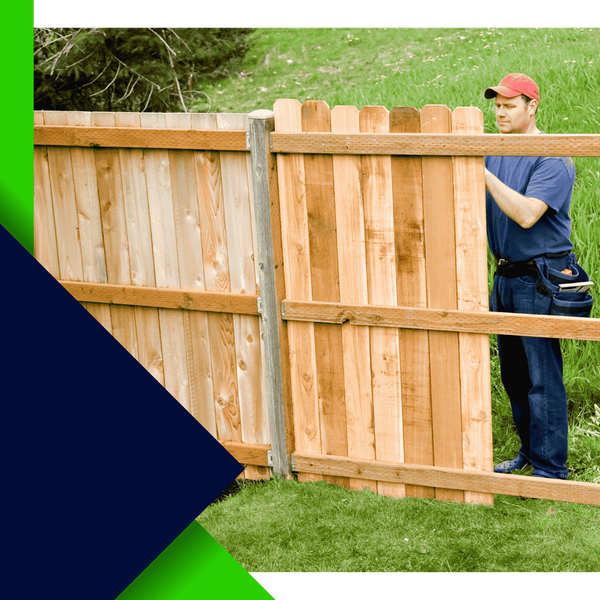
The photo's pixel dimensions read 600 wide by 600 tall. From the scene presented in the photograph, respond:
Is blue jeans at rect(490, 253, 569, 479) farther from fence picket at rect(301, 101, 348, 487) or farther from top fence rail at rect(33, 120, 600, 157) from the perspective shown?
fence picket at rect(301, 101, 348, 487)

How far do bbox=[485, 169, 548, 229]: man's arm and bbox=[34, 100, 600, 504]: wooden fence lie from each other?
181 mm

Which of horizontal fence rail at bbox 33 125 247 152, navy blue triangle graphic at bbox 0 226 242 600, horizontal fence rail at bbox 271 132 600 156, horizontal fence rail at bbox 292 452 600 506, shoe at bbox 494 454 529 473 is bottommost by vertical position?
shoe at bbox 494 454 529 473

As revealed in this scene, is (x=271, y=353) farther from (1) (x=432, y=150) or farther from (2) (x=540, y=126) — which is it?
(2) (x=540, y=126)

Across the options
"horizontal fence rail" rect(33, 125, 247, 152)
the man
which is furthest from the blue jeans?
"horizontal fence rail" rect(33, 125, 247, 152)

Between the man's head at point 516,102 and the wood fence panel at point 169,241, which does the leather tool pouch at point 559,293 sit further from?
the wood fence panel at point 169,241

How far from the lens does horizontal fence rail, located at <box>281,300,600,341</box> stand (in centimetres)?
373

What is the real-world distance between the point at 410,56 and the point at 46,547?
31.3 ft

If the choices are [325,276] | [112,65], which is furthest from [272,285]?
[112,65]

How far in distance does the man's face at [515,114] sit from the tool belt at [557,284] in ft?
2.35

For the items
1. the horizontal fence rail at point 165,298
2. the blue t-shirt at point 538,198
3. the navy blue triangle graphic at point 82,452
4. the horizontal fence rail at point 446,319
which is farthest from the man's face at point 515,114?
the navy blue triangle graphic at point 82,452

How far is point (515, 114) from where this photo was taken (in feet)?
13.9

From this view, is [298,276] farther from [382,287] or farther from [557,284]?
[557,284]

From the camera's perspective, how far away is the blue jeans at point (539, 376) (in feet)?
13.9

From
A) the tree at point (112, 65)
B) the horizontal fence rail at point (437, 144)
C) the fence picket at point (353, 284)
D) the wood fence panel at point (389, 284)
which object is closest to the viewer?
the horizontal fence rail at point (437, 144)
